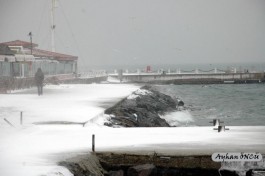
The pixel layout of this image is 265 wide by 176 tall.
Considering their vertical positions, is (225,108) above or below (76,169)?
below

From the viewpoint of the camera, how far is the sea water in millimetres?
28422

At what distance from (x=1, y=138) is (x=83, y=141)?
2346 mm

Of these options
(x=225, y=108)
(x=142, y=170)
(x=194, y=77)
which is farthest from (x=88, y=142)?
(x=194, y=77)

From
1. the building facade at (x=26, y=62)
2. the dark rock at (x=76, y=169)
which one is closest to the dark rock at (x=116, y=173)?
the dark rock at (x=76, y=169)

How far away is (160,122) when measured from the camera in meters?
22.3

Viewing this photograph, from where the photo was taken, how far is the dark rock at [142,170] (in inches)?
357

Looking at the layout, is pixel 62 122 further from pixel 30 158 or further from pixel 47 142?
pixel 30 158

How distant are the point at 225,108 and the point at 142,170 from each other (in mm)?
31673

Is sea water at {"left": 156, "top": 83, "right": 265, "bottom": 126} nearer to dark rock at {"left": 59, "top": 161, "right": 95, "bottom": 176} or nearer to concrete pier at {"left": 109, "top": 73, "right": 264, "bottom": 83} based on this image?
concrete pier at {"left": 109, "top": 73, "right": 264, "bottom": 83}

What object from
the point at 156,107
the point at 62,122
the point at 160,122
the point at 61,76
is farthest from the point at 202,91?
the point at 62,122

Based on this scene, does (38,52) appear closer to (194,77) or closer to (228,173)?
(194,77)

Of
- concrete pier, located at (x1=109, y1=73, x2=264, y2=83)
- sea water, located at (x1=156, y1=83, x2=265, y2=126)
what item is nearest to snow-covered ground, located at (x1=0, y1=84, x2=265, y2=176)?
sea water, located at (x1=156, y1=83, x2=265, y2=126)

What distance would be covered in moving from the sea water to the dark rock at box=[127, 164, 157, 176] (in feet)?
52.8

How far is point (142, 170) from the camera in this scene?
907cm
